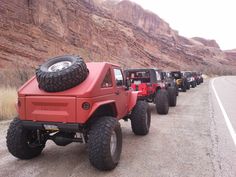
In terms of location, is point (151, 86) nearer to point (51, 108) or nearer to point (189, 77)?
point (51, 108)

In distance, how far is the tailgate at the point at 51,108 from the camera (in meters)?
4.39

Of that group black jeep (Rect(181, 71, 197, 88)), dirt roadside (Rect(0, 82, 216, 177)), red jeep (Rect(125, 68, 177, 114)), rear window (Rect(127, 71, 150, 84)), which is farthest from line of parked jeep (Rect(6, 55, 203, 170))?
black jeep (Rect(181, 71, 197, 88))

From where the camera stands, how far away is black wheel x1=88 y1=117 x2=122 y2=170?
4.28 m

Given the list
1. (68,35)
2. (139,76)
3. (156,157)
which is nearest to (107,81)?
(156,157)

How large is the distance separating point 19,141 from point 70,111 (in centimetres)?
126

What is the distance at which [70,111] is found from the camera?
439cm

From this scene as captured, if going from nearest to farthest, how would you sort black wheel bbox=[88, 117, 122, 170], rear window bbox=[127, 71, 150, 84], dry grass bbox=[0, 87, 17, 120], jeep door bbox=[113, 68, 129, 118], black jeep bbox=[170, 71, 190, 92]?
black wheel bbox=[88, 117, 122, 170] → jeep door bbox=[113, 68, 129, 118] → dry grass bbox=[0, 87, 17, 120] → rear window bbox=[127, 71, 150, 84] → black jeep bbox=[170, 71, 190, 92]

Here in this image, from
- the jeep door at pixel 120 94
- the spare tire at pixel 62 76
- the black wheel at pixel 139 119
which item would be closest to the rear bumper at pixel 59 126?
→ the spare tire at pixel 62 76

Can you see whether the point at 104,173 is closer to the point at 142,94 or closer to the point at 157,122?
the point at 157,122

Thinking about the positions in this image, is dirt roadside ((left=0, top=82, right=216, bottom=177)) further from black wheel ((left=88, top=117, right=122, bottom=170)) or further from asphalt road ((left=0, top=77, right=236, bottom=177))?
black wheel ((left=88, top=117, right=122, bottom=170))

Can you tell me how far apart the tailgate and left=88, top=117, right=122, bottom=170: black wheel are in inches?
17.0

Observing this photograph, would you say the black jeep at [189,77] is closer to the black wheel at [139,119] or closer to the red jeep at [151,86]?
the red jeep at [151,86]

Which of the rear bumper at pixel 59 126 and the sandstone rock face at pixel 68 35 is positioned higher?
the sandstone rock face at pixel 68 35

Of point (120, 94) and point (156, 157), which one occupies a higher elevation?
point (120, 94)
